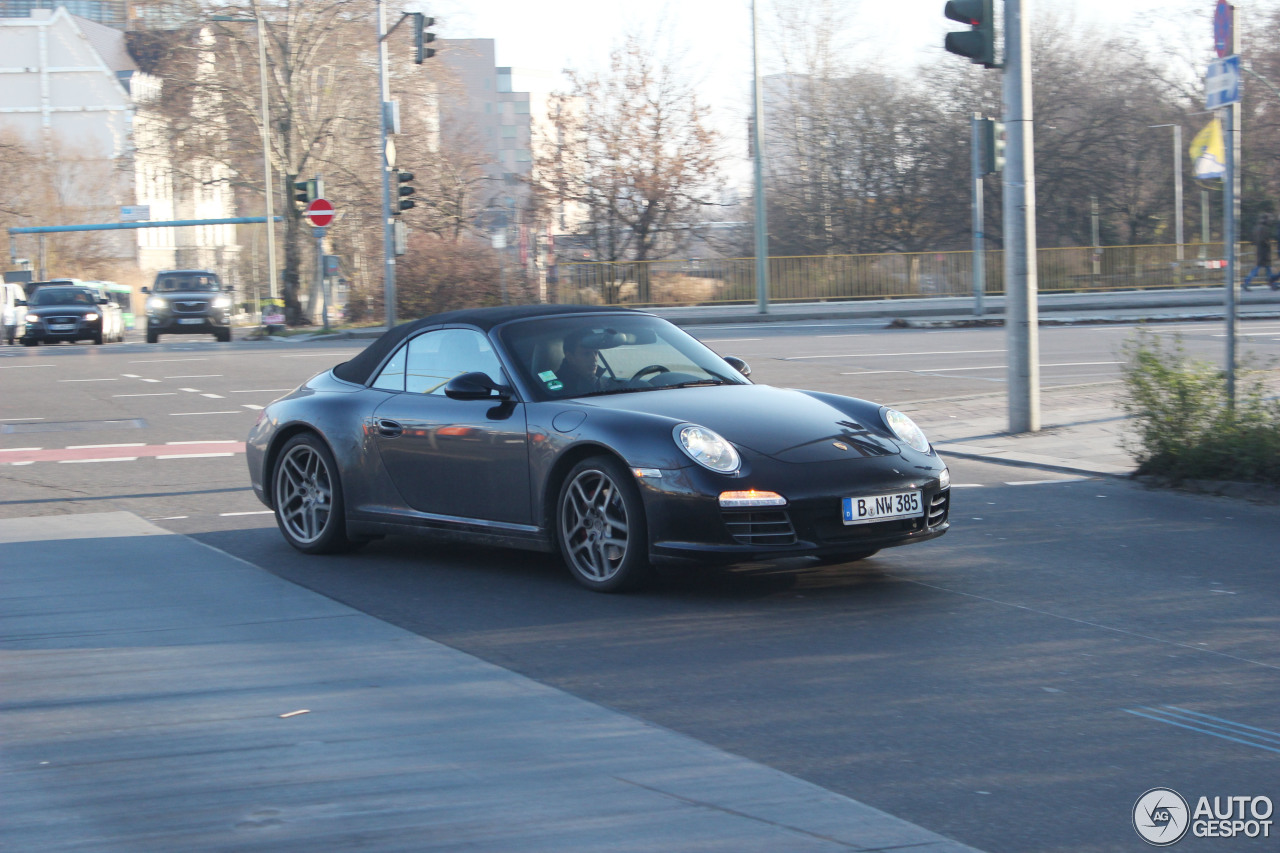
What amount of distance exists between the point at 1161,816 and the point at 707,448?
2.99 m

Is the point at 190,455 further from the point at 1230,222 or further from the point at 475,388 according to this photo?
the point at 1230,222

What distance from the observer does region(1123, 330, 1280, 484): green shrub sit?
30.2 ft

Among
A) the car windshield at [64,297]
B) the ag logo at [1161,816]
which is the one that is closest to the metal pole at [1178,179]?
the car windshield at [64,297]

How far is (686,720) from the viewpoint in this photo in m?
4.69

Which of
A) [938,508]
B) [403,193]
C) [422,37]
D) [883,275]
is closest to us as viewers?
[938,508]

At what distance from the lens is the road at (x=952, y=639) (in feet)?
13.4

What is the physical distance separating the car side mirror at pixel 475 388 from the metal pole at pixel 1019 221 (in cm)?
658

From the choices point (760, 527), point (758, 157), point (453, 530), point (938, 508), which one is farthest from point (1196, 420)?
point (758, 157)

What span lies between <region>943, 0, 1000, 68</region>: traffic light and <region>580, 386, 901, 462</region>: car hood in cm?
605

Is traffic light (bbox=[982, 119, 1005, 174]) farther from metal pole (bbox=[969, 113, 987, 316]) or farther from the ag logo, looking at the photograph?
the ag logo

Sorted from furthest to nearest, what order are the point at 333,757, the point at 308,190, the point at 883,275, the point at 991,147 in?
the point at 883,275 < the point at 308,190 < the point at 991,147 < the point at 333,757

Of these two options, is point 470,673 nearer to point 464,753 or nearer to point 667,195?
point 464,753

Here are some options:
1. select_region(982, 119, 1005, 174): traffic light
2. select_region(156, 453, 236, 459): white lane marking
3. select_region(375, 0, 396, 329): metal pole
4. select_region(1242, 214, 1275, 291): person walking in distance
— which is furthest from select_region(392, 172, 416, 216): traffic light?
select_region(1242, 214, 1275, 291): person walking in distance

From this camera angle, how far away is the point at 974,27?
12117mm
